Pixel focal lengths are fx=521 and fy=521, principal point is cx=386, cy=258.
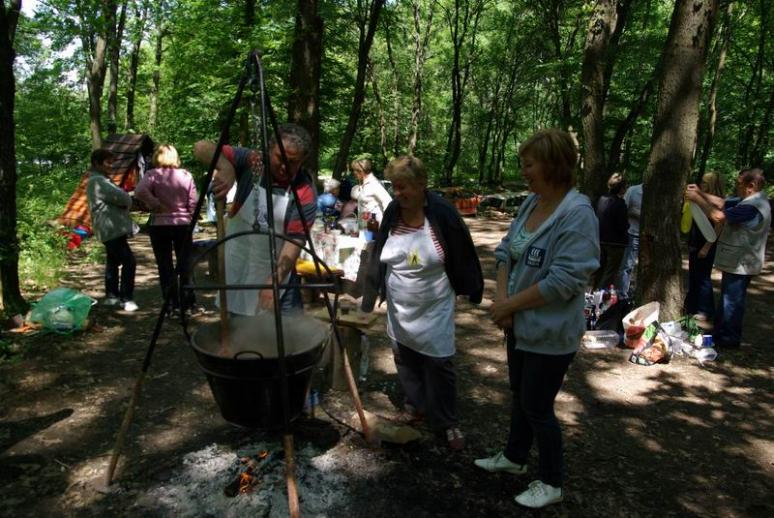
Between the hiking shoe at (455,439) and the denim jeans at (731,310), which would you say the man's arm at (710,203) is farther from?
the hiking shoe at (455,439)

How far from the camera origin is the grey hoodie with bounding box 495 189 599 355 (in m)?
2.30

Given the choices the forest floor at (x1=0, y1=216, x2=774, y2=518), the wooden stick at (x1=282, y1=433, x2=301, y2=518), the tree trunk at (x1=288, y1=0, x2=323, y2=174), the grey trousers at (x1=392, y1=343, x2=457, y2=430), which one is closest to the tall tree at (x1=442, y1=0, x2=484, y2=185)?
the tree trunk at (x1=288, y1=0, x2=323, y2=174)

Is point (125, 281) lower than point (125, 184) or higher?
lower

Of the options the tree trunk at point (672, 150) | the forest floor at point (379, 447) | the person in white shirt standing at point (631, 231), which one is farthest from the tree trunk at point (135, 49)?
the tree trunk at point (672, 150)

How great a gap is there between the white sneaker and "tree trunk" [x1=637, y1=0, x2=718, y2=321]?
3301 millimetres

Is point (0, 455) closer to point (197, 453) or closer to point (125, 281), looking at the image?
point (197, 453)

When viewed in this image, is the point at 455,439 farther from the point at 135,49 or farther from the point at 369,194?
the point at 135,49

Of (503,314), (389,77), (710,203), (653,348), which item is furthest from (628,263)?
(389,77)

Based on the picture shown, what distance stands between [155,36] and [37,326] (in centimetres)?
1767

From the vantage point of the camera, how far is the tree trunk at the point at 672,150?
5062mm

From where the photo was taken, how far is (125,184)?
12.8 metres

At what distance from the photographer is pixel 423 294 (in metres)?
3.20

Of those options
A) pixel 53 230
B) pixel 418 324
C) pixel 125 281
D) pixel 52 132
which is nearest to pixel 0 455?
pixel 418 324

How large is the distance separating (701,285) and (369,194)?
166 inches
